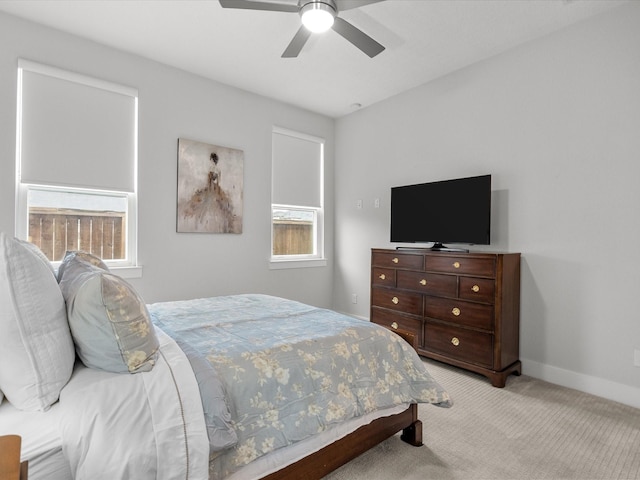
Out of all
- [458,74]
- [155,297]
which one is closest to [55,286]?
[155,297]

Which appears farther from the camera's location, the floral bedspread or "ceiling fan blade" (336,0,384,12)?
"ceiling fan blade" (336,0,384,12)

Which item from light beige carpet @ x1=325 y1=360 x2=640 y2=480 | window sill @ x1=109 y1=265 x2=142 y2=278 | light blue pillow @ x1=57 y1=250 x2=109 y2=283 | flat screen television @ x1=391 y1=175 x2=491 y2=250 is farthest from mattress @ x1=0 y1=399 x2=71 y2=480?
flat screen television @ x1=391 y1=175 x2=491 y2=250

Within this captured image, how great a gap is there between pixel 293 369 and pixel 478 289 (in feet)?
6.51

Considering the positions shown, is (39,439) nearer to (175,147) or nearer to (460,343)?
(460,343)

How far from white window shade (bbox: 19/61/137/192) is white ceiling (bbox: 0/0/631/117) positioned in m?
0.43

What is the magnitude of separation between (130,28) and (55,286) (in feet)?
8.42

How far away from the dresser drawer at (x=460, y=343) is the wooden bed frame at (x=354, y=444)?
1160mm

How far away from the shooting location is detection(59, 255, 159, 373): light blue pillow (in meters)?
1.21

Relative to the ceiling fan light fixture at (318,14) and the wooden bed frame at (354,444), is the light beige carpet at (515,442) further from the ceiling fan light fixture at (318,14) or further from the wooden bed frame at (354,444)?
the ceiling fan light fixture at (318,14)

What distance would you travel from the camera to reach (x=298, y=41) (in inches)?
97.6

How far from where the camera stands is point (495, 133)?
10.8ft

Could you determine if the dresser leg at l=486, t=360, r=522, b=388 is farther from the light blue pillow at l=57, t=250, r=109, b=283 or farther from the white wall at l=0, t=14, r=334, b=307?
the light blue pillow at l=57, t=250, r=109, b=283

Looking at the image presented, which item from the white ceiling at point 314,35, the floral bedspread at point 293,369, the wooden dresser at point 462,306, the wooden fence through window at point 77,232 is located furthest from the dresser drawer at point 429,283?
the wooden fence through window at point 77,232

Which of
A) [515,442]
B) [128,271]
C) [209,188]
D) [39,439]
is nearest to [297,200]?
[209,188]
